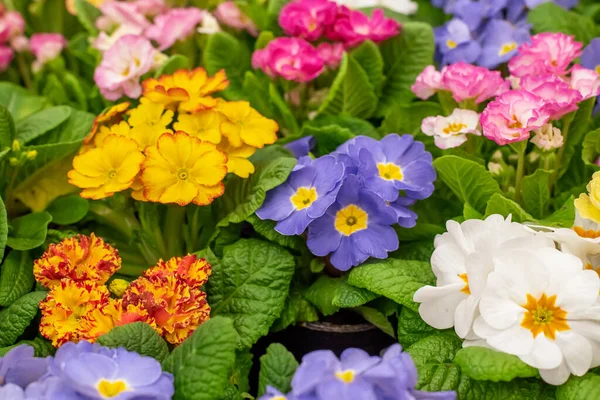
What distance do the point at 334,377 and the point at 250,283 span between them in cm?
44

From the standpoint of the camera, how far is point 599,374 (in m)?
1.18

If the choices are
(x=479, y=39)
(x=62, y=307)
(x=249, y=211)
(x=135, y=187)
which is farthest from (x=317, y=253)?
(x=479, y=39)

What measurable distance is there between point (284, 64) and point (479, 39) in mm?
594

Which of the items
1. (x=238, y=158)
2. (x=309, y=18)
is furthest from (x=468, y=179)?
(x=309, y=18)

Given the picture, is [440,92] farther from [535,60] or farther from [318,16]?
[318,16]

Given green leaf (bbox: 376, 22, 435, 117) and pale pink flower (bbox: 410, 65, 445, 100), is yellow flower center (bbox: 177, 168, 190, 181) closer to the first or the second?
pale pink flower (bbox: 410, 65, 445, 100)

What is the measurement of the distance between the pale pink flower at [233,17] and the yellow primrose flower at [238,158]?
0.68 m

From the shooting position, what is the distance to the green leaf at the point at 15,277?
1359 mm

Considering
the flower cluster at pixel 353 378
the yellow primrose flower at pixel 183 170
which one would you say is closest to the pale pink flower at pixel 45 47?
the yellow primrose flower at pixel 183 170

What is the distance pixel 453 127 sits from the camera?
1480mm

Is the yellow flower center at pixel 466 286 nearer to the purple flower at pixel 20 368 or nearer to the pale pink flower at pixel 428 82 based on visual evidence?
the pale pink flower at pixel 428 82

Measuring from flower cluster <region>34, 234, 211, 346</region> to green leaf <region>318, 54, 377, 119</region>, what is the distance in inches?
23.5

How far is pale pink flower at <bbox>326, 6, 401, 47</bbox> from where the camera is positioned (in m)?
1.83

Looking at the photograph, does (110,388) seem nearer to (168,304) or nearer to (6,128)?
(168,304)
